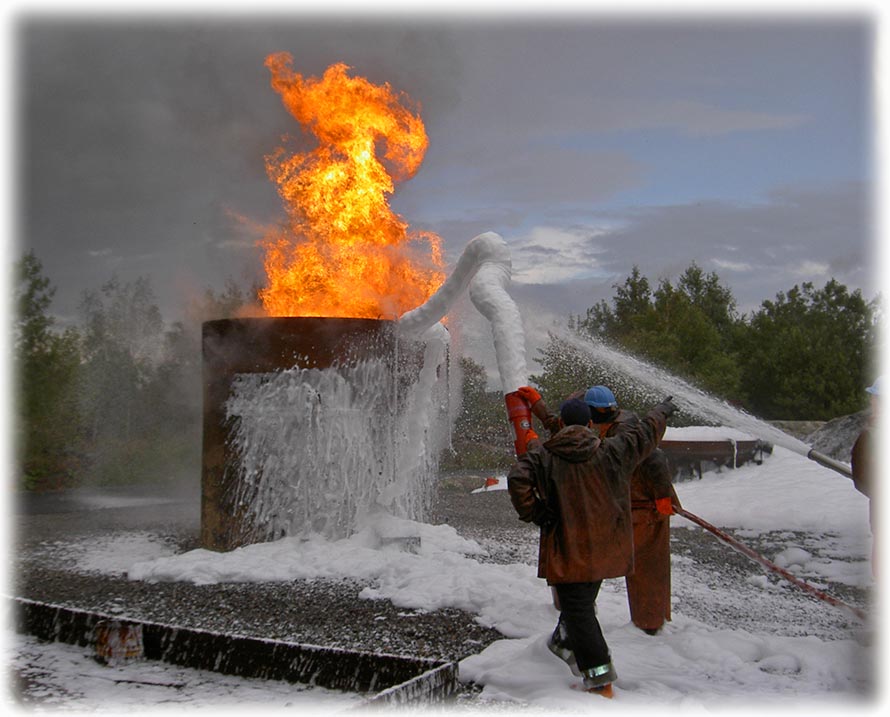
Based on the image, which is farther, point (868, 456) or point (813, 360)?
point (813, 360)

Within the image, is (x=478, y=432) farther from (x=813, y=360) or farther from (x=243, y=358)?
(x=243, y=358)

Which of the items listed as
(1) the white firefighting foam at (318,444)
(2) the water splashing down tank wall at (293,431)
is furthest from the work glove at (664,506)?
(2) the water splashing down tank wall at (293,431)

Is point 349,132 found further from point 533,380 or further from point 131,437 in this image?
point 131,437

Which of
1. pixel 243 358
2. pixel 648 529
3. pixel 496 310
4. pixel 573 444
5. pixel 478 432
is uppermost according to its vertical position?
pixel 496 310

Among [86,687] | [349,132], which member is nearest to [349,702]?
[86,687]

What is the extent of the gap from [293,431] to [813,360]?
20641 mm

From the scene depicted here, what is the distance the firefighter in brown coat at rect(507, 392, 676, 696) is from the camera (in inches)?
149

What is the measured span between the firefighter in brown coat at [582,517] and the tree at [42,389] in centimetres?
1361

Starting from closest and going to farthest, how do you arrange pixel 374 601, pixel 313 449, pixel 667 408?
pixel 667 408, pixel 374 601, pixel 313 449

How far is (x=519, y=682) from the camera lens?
3.93 meters

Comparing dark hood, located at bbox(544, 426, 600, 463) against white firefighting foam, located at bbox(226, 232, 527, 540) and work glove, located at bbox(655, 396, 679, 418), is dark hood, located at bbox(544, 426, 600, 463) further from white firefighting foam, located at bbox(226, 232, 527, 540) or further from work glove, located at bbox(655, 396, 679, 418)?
white firefighting foam, located at bbox(226, 232, 527, 540)

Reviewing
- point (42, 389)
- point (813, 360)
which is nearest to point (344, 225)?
point (42, 389)

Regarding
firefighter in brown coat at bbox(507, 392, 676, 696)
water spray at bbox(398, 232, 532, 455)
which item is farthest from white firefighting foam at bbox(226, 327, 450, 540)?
firefighter in brown coat at bbox(507, 392, 676, 696)

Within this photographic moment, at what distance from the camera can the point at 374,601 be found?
5.65 meters
